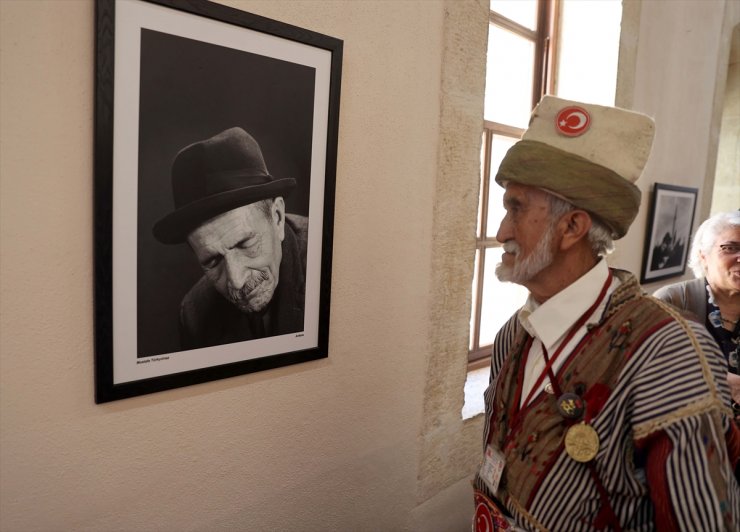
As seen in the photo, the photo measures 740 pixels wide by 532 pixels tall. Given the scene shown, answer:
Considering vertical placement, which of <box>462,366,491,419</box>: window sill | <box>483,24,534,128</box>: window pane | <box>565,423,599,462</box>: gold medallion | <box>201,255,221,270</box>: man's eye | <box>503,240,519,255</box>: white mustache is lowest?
<box>462,366,491,419</box>: window sill

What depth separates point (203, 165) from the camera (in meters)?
1.36

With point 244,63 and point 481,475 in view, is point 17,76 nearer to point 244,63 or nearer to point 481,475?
point 244,63

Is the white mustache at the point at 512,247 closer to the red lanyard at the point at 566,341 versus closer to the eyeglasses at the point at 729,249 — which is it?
the red lanyard at the point at 566,341

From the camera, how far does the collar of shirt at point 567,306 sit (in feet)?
3.95

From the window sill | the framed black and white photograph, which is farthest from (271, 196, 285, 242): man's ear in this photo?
the framed black and white photograph

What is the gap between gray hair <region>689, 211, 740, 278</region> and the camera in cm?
224

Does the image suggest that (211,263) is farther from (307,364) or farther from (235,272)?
(307,364)

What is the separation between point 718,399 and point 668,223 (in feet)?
11.2

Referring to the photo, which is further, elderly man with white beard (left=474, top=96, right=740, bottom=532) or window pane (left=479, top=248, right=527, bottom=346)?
window pane (left=479, top=248, right=527, bottom=346)

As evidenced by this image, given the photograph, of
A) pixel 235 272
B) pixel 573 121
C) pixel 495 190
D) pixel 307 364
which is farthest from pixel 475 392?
Result: pixel 573 121

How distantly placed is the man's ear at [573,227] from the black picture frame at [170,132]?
31.1 inches

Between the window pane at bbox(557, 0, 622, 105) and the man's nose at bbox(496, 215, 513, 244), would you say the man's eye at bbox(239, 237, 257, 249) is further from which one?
the window pane at bbox(557, 0, 622, 105)

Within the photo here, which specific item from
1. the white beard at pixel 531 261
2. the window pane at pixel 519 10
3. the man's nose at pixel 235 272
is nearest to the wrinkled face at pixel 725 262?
the white beard at pixel 531 261

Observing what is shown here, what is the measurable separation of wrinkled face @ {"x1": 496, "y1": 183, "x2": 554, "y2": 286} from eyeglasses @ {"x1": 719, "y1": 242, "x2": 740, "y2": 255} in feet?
4.87
